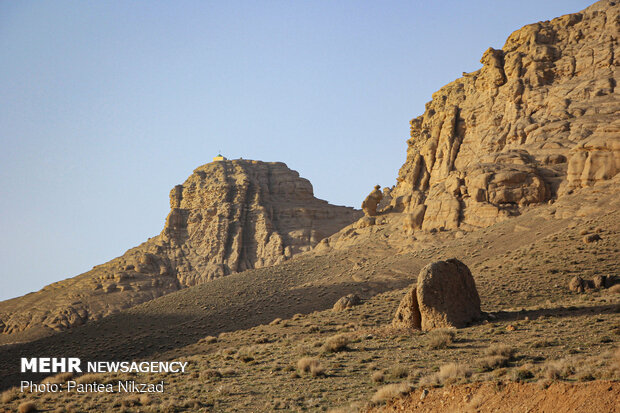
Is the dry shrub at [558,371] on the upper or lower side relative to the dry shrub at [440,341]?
lower

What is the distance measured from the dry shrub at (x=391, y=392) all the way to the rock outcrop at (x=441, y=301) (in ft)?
34.9

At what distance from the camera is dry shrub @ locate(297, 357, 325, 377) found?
22.3 m

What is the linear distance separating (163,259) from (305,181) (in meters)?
33.0

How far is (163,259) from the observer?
100 metres

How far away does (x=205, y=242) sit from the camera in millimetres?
103125

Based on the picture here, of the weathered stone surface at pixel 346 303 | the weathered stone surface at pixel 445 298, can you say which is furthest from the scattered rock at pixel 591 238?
the weathered stone surface at pixel 445 298

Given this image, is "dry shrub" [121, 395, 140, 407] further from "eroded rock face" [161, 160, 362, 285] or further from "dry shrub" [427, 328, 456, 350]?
"eroded rock face" [161, 160, 362, 285]

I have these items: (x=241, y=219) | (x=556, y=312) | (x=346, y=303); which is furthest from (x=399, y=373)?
(x=241, y=219)

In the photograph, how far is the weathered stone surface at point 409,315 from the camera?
1148 inches

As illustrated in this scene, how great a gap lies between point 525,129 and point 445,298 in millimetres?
46681

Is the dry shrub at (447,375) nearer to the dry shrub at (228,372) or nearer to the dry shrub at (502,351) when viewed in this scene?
the dry shrub at (502,351)

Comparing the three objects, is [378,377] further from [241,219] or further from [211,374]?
[241,219]

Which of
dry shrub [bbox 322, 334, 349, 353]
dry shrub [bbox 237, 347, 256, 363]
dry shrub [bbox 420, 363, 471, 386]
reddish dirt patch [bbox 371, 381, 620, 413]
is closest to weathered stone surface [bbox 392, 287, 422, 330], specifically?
dry shrub [bbox 322, 334, 349, 353]

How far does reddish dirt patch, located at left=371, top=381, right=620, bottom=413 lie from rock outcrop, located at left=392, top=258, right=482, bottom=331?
11.6 metres
